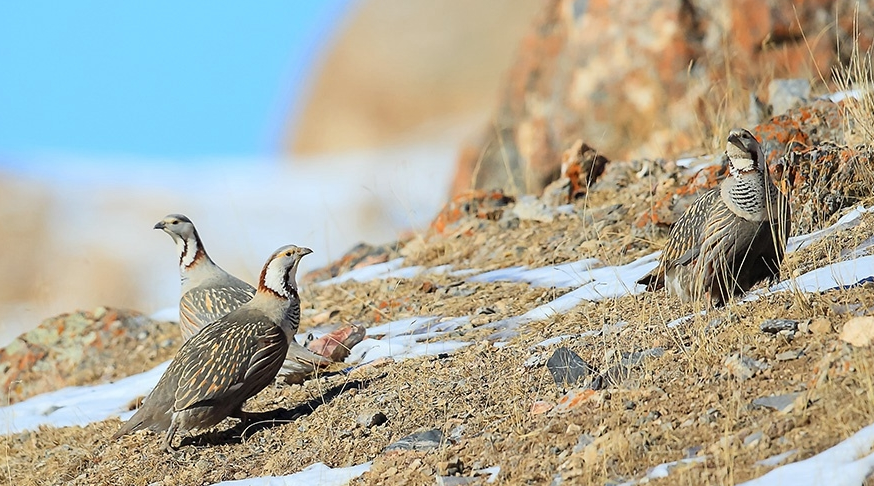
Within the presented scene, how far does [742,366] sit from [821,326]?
0.49m

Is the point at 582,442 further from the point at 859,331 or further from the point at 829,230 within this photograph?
the point at 829,230

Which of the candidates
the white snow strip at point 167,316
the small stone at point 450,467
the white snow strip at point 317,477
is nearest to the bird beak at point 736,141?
the small stone at point 450,467

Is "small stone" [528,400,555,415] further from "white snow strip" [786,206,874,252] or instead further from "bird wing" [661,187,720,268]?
A: "white snow strip" [786,206,874,252]

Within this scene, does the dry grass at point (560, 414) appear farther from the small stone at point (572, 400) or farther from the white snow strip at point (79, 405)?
the white snow strip at point (79, 405)

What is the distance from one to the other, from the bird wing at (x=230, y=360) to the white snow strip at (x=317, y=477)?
80 cm

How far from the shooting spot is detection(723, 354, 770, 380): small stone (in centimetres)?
593

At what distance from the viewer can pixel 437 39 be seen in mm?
43312

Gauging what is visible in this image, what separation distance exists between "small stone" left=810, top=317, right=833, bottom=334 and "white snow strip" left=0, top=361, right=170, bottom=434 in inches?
205

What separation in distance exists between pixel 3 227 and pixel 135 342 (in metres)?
16.2

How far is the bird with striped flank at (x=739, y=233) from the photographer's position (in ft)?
22.4

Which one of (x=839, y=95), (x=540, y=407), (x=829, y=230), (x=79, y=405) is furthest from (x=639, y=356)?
(x=839, y=95)

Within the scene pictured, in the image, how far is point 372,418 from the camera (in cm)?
691

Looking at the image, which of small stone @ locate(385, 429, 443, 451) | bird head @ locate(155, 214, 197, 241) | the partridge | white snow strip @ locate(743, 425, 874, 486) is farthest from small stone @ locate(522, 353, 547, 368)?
bird head @ locate(155, 214, 197, 241)

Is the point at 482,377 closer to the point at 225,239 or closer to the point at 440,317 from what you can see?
the point at 440,317
